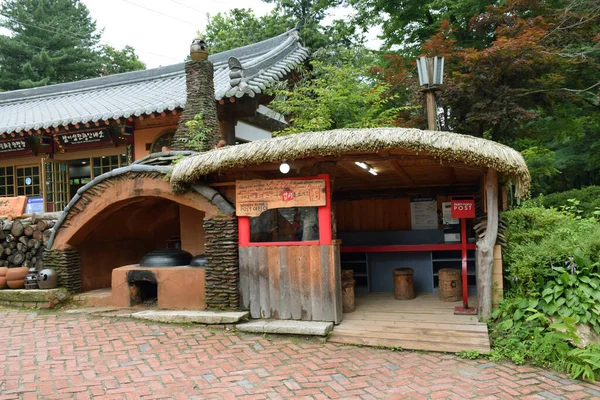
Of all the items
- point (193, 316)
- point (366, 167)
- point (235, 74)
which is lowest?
point (193, 316)

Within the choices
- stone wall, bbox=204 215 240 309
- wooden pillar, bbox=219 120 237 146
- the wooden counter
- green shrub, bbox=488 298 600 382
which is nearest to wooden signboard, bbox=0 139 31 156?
wooden pillar, bbox=219 120 237 146

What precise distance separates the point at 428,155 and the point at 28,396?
4.89 m

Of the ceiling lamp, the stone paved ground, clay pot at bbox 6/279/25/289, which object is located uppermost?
the ceiling lamp

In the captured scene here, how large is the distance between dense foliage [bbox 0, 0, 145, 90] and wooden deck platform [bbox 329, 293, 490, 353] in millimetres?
20898

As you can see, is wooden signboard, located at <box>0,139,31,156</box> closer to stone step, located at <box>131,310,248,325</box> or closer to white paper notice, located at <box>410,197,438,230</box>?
stone step, located at <box>131,310,248,325</box>

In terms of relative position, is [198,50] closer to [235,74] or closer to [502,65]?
[235,74]

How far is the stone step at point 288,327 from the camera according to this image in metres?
5.73

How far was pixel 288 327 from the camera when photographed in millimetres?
5879

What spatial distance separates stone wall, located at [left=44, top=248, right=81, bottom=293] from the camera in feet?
25.4

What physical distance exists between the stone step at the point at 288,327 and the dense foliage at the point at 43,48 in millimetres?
20079

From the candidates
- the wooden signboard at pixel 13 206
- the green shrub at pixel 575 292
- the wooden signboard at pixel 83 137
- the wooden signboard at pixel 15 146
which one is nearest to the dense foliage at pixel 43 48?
the wooden signboard at pixel 15 146

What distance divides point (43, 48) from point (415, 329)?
23.2m

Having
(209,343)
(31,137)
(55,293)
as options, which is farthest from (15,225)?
(209,343)

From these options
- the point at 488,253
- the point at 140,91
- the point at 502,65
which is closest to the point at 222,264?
the point at 488,253
